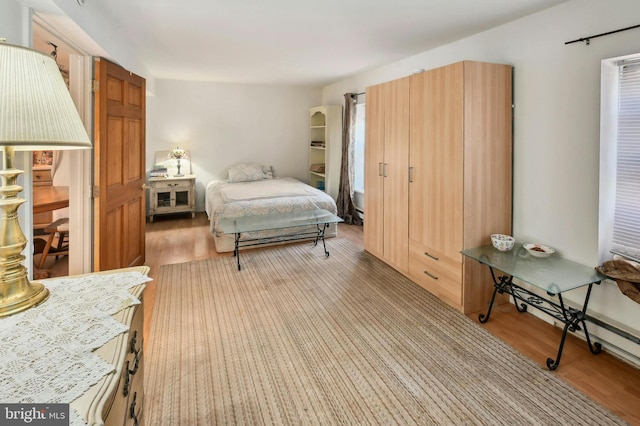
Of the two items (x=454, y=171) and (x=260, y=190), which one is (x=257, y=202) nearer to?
(x=260, y=190)

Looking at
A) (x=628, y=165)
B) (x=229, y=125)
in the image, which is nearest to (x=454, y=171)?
(x=628, y=165)

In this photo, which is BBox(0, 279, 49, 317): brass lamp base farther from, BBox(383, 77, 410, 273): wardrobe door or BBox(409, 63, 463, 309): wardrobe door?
BBox(383, 77, 410, 273): wardrobe door

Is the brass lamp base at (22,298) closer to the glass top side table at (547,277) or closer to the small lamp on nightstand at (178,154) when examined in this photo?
the glass top side table at (547,277)

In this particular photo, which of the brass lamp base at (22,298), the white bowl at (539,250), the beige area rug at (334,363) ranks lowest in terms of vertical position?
the beige area rug at (334,363)

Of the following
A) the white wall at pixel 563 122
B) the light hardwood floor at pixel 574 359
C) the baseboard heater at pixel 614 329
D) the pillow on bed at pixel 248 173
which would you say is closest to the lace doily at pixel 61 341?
the light hardwood floor at pixel 574 359

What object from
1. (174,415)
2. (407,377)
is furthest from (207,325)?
(407,377)

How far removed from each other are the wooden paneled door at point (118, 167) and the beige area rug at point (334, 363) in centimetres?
56

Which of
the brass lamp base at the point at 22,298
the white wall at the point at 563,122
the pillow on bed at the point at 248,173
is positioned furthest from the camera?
the pillow on bed at the point at 248,173

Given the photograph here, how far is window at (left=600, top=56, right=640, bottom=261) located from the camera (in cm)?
219

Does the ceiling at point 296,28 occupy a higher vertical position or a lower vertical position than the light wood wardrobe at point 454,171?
higher

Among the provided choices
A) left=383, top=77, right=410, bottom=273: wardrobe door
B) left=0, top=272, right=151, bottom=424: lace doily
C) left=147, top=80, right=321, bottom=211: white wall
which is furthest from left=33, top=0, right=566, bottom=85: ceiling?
left=0, top=272, right=151, bottom=424: lace doily

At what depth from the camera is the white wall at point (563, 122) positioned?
7.41 feet

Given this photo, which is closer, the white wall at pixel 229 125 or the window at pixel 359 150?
the window at pixel 359 150

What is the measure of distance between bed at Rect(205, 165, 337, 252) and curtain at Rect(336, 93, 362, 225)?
79 centimetres
